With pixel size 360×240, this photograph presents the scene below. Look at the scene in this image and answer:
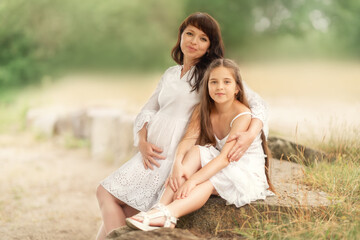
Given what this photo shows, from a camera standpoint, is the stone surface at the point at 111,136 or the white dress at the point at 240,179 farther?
the stone surface at the point at 111,136

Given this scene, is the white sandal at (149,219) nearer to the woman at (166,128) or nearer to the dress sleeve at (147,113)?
the woman at (166,128)

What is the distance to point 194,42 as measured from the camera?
2.62 meters

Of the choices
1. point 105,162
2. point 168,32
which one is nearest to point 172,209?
point 105,162

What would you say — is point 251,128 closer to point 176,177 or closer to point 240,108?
point 240,108

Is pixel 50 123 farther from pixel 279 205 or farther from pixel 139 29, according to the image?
pixel 279 205

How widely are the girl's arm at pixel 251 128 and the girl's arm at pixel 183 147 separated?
260 millimetres

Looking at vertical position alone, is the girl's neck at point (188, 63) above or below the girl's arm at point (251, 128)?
above

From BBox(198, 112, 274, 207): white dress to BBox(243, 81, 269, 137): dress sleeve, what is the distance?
10 cm

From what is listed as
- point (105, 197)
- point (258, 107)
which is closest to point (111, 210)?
point (105, 197)

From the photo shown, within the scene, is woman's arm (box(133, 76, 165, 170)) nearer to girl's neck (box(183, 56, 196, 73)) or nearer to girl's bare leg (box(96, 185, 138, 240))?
girl's neck (box(183, 56, 196, 73))

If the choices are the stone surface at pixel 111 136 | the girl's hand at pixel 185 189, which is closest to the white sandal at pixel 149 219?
the girl's hand at pixel 185 189

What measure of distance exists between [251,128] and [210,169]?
1.20 ft

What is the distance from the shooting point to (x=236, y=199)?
241 cm

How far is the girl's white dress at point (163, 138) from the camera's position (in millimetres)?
2633
